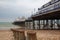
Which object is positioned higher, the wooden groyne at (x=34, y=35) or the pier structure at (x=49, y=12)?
the pier structure at (x=49, y=12)

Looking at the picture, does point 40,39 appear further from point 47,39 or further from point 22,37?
point 22,37

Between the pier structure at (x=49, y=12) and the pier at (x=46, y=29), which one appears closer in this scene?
the pier at (x=46, y=29)

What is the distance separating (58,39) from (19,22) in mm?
133551

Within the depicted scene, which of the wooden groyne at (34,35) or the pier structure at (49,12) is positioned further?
the pier structure at (49,12)

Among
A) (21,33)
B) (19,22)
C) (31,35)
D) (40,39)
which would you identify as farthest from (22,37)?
(19,22)

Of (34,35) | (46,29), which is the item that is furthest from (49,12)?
(34,35)

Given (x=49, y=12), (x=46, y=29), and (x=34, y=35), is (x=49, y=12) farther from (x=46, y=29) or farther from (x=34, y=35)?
(x=34, y=35)

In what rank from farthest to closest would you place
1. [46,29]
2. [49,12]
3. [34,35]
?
[46,29] < [49,12] < [34,35]

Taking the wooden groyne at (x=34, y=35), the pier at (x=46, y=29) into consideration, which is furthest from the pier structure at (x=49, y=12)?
the wooden groyne at (x=34, y=35)

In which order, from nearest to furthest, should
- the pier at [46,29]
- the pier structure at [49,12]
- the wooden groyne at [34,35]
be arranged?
the wooden groyne at [34,35] → the pier at [46,29] → the pier structure at [49,12]

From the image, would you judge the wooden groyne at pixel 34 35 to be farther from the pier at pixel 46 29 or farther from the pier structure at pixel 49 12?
the pier structure at pixel 49 12

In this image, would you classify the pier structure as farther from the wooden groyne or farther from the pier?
the wooden groyne

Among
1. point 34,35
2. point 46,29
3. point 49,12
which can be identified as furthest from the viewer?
point 46,29

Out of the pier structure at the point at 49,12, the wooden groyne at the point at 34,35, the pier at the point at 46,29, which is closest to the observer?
the wooden groyne at the point at 34,35
